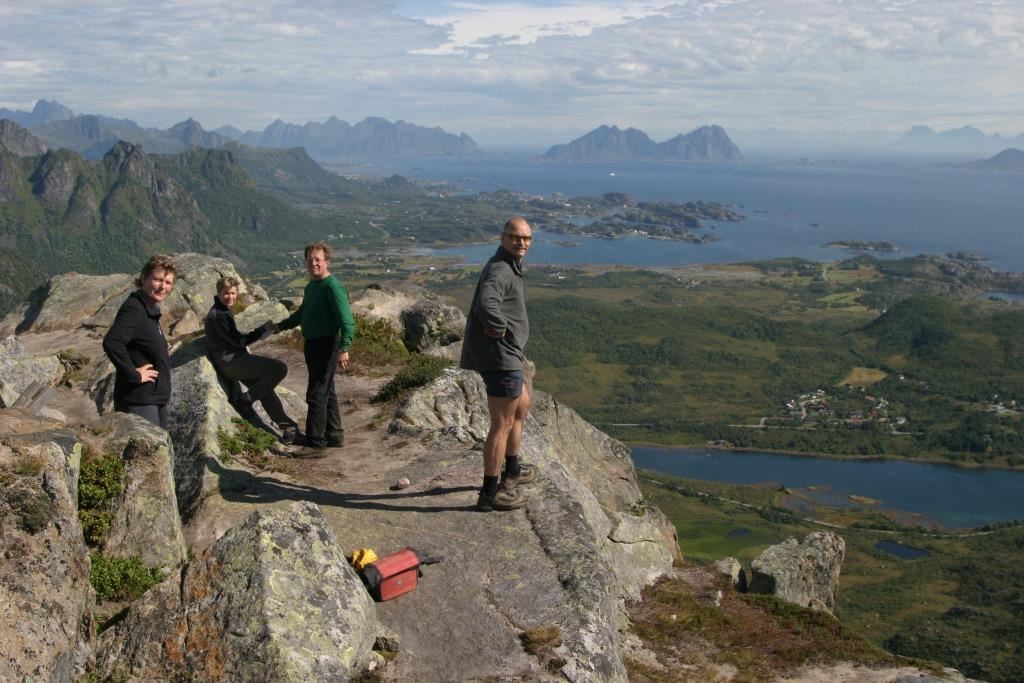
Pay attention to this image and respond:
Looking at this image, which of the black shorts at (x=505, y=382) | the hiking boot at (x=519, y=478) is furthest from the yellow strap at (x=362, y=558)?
the hiking boot at (x=519, y=478)

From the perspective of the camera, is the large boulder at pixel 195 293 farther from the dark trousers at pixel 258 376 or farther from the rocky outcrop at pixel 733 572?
the rocky outcrop at pixel 733 572

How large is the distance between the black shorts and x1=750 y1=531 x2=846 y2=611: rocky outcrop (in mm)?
13482

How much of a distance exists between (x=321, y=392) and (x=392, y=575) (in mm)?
5691

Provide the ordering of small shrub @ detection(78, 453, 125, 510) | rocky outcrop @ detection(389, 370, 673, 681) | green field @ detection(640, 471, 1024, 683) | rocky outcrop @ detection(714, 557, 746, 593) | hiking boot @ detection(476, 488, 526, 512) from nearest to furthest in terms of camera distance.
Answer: small shrub @ detection(78, 453, 125, 510)
rocky outcrop @ detection(389, 370, 673, 681)
hiking boot @ detection(476, 488, 526, 512)
rocky outcrop @ detection(714, 557, 746, 593)
green field @ detection(640, 471, 1024, 683)

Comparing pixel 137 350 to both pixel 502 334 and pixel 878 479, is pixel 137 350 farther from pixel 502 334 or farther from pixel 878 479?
pixel 878 479

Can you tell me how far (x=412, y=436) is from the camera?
1684 centimetres

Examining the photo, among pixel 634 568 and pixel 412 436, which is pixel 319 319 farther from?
pixel 634 568

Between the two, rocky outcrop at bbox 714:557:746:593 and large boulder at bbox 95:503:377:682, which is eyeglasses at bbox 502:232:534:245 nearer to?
large boulder at bbox 95:503:377:682

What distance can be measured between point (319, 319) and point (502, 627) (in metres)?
7.00

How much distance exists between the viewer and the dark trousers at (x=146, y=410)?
39.9 ft

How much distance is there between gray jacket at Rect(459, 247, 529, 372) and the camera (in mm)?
11438

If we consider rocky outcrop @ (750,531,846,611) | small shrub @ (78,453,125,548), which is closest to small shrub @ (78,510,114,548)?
small shrub @ (78,453,125,548)

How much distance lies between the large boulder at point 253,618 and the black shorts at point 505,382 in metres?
3.48

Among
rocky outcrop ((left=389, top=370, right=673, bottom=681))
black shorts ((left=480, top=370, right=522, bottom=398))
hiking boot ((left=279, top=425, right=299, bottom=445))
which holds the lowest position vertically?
rocky outcrop ((left=389, top=370, right=673, bottom=681))
